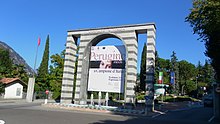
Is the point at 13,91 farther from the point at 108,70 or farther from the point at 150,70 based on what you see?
the point at 150,70

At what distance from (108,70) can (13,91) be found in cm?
2086

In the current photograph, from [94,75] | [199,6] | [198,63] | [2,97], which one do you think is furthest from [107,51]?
[198,63]

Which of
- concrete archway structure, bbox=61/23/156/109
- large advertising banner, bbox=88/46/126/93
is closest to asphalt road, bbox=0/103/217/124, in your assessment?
concrete archway structure, bbox=61/23/156/109

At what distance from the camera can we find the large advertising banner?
23188 mm

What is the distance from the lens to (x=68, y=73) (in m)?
26.6

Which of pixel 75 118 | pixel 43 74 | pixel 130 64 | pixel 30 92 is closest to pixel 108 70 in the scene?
pixel 130 64

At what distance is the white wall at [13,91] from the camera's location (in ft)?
117

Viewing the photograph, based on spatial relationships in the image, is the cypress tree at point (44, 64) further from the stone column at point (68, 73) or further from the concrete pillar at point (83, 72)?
the concrete pillar at point (83, 72)

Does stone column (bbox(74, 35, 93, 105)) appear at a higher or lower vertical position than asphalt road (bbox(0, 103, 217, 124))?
higher

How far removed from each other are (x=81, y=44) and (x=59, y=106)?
771 cm

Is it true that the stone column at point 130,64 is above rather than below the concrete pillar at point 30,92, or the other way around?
above

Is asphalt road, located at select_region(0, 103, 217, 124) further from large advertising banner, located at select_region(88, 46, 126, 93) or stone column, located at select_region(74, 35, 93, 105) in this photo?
stone column, located at select_region(74, 35, 93, 105)

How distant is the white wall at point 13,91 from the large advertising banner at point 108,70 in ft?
59.1

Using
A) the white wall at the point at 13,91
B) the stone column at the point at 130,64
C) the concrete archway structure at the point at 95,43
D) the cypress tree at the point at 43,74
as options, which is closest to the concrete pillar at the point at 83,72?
the concrete archway structure at the point at 95,43
